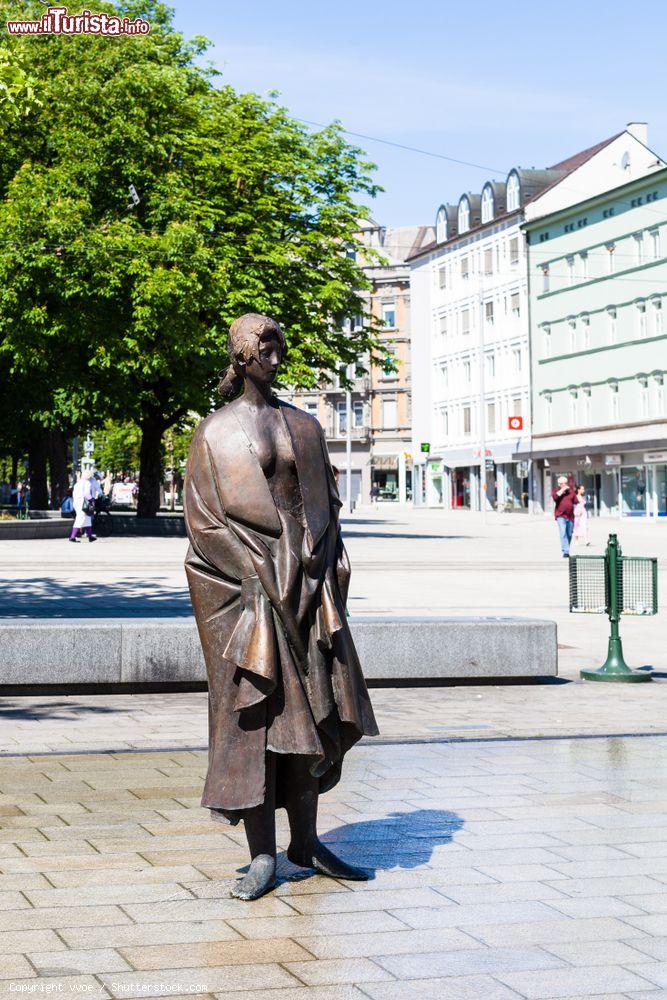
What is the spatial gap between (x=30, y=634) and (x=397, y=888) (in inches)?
244

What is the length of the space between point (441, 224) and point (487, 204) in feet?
23.7

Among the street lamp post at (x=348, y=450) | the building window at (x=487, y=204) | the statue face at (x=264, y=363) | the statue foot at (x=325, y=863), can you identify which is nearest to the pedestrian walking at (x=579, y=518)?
the statue foot at (x=325, y=863)

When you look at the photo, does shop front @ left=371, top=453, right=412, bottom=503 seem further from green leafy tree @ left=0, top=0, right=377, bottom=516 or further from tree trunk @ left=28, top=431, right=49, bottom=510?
green leafy tree @ left=0, top=0, right=377, bottom=516

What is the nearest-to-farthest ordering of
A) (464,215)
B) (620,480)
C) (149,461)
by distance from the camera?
(149,461), (620,480), (464,215)

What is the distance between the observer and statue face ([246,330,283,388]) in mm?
5578

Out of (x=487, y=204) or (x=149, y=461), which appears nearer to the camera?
(x=149, y=461)

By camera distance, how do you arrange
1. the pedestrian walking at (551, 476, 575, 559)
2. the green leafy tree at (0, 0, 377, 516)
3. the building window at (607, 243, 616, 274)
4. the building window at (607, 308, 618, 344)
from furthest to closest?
the building window at (607, 308, 618, 344), the building window at (607, 243, 616, 274), the green leafy tree at (0, 0, 377, 516), the pedestrian walking at (551, 476, 575, 559)

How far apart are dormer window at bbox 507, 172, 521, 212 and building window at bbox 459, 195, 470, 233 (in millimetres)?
4475

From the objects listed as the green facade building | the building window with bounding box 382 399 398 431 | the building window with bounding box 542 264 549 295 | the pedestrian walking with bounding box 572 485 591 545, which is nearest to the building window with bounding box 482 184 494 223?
the green facade building

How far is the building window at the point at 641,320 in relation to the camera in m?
65.8

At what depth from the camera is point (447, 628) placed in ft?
39.7

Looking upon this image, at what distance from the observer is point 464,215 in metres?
85.9

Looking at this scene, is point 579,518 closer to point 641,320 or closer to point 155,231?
point 155,231

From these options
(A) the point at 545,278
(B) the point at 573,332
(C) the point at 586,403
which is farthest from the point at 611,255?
(A) the point at 545,278
